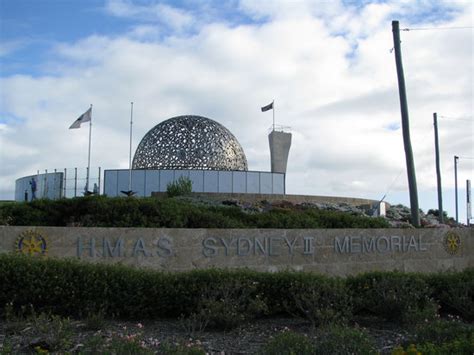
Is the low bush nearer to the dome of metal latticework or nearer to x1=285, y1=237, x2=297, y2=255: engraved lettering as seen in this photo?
x1=285, y1=237, x2=297, y2=255: engraved lettering

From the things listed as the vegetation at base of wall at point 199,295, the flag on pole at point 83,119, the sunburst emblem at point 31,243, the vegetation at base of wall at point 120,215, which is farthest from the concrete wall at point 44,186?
the vegetation at base of wall at point 199,295

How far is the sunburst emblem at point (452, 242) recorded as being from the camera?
44.8 feet

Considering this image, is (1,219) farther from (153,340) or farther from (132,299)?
(153,340)

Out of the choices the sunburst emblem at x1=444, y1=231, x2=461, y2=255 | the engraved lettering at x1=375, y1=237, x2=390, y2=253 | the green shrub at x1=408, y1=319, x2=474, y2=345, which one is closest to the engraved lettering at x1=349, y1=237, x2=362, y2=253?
the engraved lettering at x1=375, y1=237, x2=390, y2=253

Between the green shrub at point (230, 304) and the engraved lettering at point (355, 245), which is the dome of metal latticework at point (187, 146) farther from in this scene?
the green shrub at point (230, 304)

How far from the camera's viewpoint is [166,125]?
37.1 metres

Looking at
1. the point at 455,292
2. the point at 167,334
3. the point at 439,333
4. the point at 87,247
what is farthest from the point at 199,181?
the point at 439,333

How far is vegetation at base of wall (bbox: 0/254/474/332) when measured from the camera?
6645mm

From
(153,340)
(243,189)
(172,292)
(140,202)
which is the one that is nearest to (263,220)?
(140,202)

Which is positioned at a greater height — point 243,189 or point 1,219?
point 243,189

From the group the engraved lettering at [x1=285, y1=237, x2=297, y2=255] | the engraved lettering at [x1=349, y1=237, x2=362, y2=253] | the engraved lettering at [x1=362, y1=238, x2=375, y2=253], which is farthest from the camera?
the engraved lettering at [x1=362, y1=238, x2=375, y2=253]

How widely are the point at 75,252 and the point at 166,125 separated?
28448 mm

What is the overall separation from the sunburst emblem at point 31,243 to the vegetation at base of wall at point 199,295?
1.53 metres

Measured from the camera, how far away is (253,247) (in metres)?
10.6
